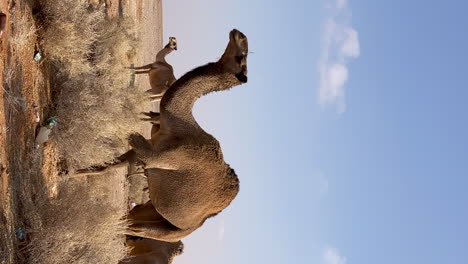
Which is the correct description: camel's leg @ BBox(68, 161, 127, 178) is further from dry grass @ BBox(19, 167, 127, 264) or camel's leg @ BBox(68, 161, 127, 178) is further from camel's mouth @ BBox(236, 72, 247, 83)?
camel's mouth @ BBox(236, 72, 247, 83)

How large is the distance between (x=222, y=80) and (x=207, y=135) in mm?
883

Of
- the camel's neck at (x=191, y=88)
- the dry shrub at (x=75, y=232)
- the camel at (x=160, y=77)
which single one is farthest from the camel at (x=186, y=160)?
the camel at (x=160, y=77)

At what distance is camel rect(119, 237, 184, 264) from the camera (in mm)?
8023

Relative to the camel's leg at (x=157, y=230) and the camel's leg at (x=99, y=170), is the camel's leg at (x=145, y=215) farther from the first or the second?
the camel's leg at (x=99, y=170)

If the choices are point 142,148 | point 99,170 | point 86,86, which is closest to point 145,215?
point 99,170

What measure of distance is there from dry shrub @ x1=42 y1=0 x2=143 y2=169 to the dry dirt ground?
0.28 m

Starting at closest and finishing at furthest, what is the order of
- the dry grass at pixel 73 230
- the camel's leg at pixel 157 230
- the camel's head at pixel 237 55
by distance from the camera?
1. the camel's head at pixel 237 55
2. the dry grass at pixel 73 230
3. the camel's leg at pixel 157 230

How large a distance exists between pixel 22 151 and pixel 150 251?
248 centimetres

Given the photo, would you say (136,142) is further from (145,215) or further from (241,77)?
(241,77)

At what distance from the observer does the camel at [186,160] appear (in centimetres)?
725

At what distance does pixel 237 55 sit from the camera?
22.4 feet

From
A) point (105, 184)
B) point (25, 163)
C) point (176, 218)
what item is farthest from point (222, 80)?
point (105, 184)

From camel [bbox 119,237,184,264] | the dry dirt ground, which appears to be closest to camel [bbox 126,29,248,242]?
camel [bbox 119,237,184,264]

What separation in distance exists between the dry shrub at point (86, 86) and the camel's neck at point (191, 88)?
2.23m
